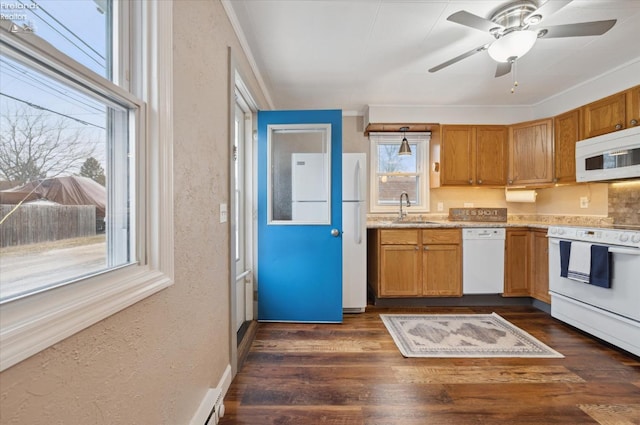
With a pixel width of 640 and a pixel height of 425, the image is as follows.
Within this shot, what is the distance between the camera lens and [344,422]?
1.49 metres

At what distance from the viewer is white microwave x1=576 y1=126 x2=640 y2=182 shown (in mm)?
2303

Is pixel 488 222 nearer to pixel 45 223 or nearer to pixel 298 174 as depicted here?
pixel 298 174

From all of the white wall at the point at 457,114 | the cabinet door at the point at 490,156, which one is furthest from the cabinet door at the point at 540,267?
the white wall at the point at 457,114

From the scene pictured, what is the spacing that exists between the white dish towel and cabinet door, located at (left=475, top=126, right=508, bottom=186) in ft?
4.21

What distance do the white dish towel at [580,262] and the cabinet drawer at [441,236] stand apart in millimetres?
985

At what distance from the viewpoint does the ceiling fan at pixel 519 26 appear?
170cm

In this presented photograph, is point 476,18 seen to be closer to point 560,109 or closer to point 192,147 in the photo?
point 192,147

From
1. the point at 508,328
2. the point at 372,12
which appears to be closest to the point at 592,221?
the point at 508,328

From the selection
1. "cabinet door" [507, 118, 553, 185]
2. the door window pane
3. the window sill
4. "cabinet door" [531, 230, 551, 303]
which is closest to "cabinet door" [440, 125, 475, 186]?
"cabinet door" [507, 118, 553, 185]

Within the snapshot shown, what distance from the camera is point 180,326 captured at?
1.17 m

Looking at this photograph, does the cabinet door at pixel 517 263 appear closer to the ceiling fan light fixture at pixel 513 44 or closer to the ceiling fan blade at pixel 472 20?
the ceiling fan light fixture at pixel 513 44

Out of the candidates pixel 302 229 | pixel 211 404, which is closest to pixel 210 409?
pixel 211 404

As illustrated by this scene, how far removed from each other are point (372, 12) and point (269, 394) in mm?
2599

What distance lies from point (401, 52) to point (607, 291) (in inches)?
103
